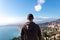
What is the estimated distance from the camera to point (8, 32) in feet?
18.6

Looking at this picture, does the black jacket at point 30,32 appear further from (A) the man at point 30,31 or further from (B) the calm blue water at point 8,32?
(B) the calm blue water at point 8,32

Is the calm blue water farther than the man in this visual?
Yes

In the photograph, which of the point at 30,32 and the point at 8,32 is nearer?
the point at 30,32

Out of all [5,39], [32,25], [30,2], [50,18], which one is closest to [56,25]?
[50,18]

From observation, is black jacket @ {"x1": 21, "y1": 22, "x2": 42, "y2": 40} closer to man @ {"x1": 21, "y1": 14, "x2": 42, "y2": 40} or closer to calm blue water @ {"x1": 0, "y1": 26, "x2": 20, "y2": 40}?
man @ {"x1": 21, "y1": 14, "x2": 42, "y2": 40}

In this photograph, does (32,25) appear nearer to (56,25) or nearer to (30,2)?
(30,2)

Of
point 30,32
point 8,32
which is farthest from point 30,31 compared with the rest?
point 8,32

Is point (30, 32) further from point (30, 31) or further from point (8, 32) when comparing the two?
point (8, 32)

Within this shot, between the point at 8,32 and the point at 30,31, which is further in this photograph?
the point at 8,32

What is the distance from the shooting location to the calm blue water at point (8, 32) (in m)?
5.62

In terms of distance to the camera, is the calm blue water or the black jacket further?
the calm blue water

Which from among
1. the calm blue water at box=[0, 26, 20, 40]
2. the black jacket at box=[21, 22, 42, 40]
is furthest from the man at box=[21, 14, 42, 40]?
the calm blue water at box=[0, 26, 20, 40]

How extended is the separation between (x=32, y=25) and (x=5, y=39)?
2.61 m

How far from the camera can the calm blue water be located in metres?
5.62
